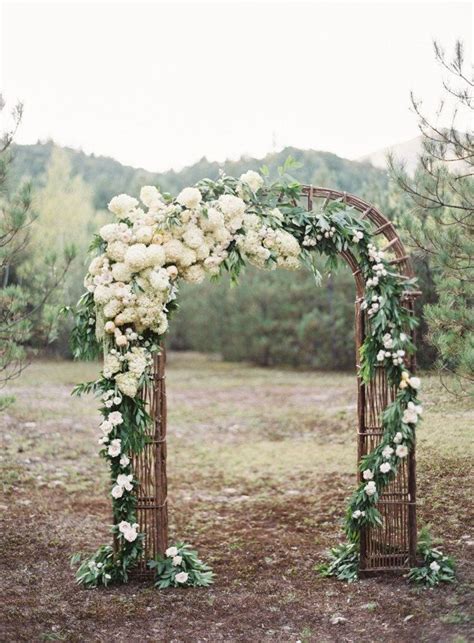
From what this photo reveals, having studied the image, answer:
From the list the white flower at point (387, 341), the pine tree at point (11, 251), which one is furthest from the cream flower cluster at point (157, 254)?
the pine tree at point (11, 251)

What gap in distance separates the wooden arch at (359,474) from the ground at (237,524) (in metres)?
0.19

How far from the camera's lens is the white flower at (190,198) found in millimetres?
3941

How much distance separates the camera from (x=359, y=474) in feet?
13.9

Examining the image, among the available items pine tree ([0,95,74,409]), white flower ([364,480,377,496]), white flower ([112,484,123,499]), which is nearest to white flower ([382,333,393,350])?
white flower ([364,480,377,496])

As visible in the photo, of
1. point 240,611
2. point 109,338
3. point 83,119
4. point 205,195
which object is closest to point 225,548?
point 240,611

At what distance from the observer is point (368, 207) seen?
164 inches

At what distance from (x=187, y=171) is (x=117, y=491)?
55.9 ft

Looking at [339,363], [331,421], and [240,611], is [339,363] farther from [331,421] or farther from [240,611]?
[240,611]

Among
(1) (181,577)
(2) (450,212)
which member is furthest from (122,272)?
(2) (450,212)

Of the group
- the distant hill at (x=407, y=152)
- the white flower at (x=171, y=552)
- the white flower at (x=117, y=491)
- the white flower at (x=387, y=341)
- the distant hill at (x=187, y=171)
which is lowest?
the white flower at (x=171, y=552)

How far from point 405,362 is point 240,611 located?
167 centimetres

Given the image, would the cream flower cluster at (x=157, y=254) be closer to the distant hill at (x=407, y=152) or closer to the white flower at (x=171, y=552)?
the white flower at (x=171, y=552)

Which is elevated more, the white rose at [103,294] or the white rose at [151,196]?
the white rose at [151,196]

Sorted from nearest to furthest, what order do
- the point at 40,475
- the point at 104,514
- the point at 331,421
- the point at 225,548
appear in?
the point at 225,548, the point at 104,514, the point at 40,475, the point at 331,421
